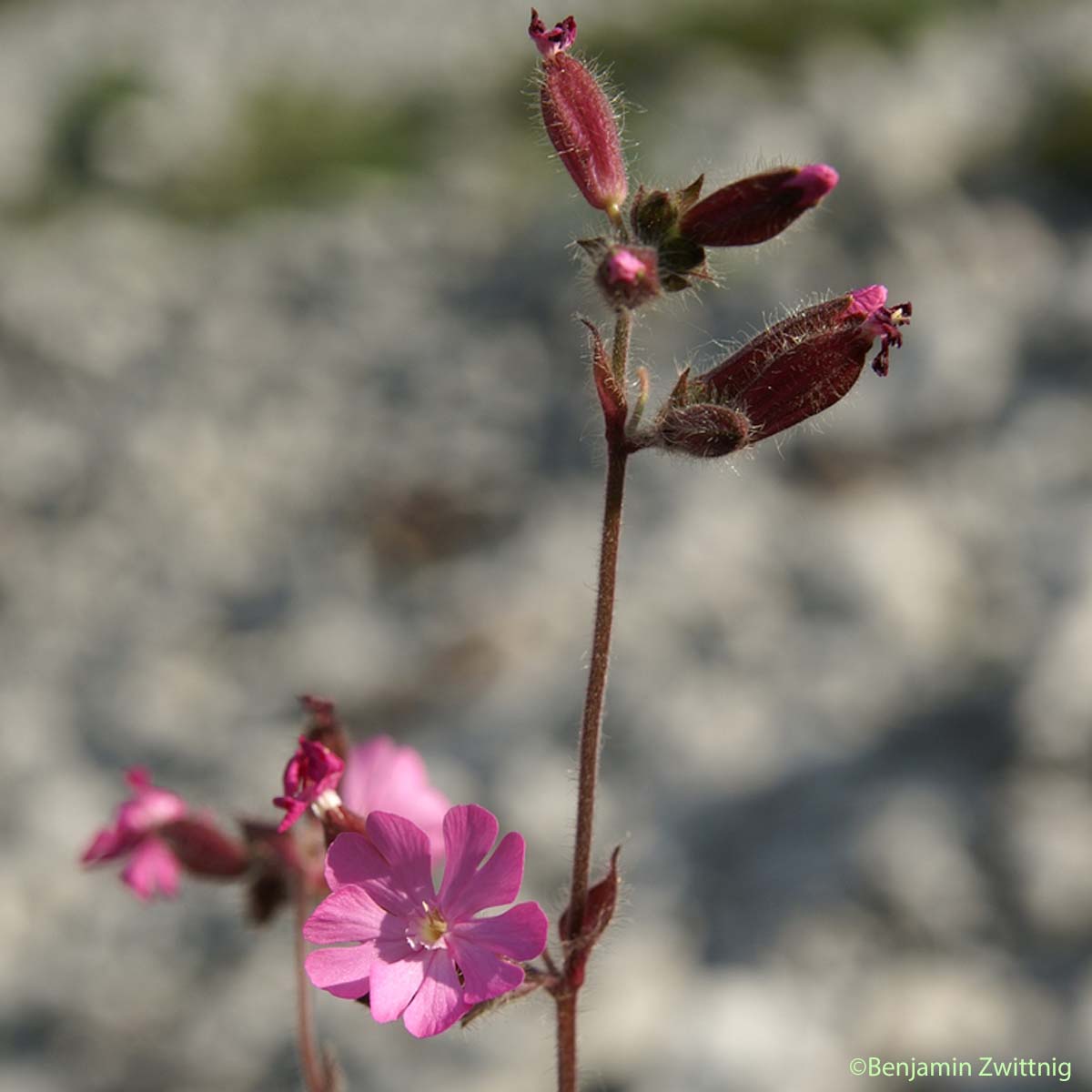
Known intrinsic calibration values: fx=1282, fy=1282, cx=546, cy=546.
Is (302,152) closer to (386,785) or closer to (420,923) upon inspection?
(386,785)

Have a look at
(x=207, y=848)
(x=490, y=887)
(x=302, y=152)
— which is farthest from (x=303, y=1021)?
(x=302, y=152)

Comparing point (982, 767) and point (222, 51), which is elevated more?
point (222, 51)

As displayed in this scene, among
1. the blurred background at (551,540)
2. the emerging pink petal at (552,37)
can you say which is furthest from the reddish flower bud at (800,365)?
the blurred background at (551,540)

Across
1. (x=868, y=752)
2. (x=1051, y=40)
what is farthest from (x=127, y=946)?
(x=1051, y=40)

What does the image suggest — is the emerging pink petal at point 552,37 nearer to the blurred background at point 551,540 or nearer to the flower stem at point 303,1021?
the flower stem at point 303,1021

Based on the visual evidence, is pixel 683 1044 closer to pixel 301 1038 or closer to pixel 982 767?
pixel 982 767

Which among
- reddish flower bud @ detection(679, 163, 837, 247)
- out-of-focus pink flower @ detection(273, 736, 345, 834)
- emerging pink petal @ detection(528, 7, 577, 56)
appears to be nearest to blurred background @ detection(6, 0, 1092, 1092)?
emerging pink petal @ detection(528, 7, 577, 56)
